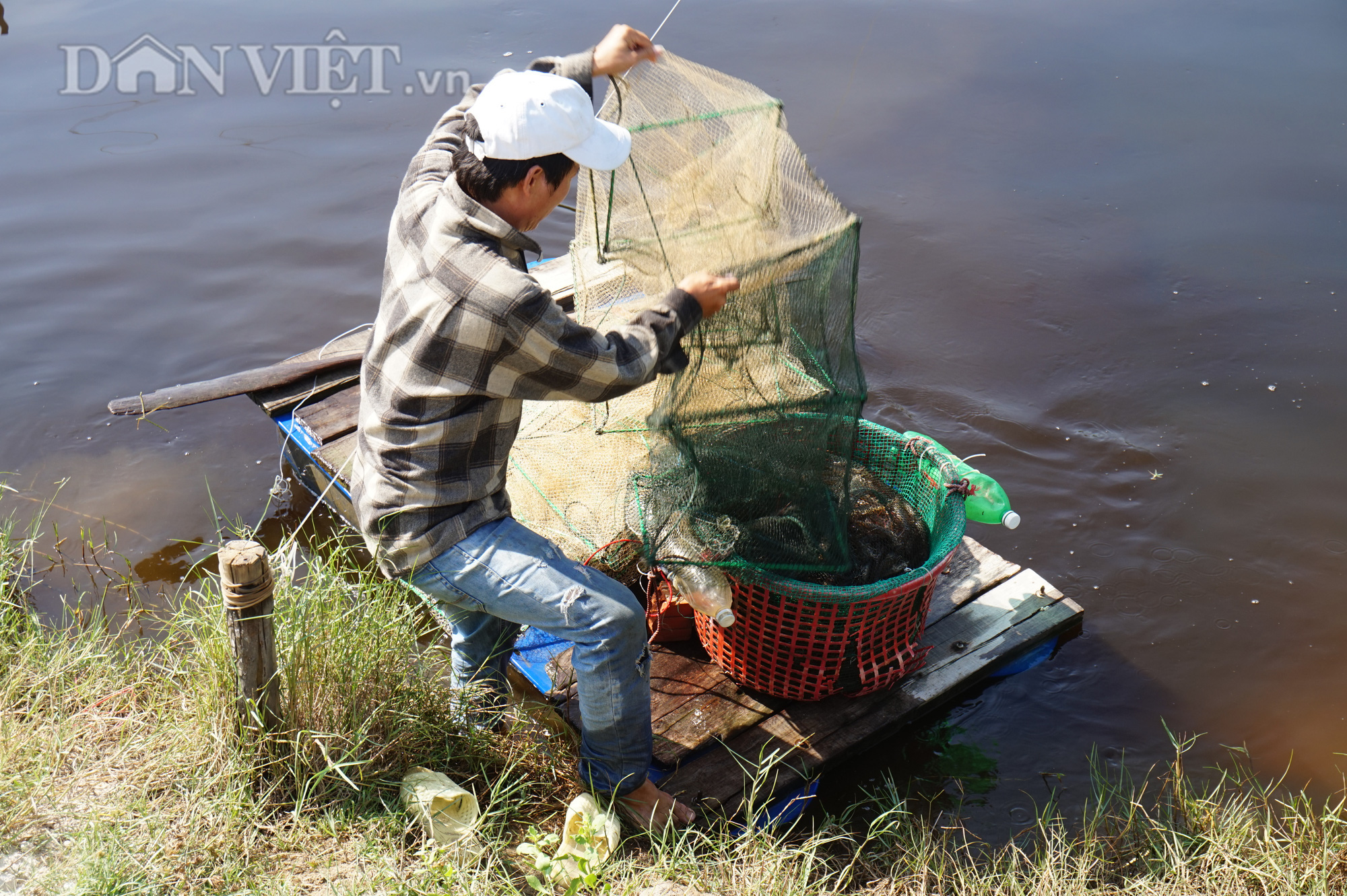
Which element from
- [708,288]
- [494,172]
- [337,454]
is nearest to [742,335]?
[708,288]

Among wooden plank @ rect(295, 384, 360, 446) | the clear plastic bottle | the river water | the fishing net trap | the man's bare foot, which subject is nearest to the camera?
the man's bare foot

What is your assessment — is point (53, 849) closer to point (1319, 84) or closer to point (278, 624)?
point (278, 624)

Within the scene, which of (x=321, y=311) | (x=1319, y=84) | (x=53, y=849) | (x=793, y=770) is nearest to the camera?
(x=53, y=849)

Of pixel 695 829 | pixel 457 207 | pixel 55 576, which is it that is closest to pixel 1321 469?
pixel 695 829

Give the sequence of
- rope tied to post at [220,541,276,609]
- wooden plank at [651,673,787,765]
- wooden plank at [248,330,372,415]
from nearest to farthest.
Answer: rope tied to post at [220,541,276,609]
wooden plank at [651,673,787,765]
wooden plank at [248,330,372,415]

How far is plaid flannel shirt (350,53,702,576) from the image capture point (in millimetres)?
2404

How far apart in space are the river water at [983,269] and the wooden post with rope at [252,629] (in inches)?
76.7

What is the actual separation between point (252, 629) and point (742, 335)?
1541mm

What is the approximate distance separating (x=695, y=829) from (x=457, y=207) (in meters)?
1.81

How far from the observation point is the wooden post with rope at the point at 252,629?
8.38 ft

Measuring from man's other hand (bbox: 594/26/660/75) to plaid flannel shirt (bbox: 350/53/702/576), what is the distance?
2.16 feet

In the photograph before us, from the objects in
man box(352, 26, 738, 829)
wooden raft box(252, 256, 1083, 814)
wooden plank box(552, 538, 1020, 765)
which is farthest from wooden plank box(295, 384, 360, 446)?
man box(352, 26, 738, 829)

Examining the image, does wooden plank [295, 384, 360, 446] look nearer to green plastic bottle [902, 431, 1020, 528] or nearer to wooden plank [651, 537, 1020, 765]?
wooden plank [651, 537, 1020, 765]

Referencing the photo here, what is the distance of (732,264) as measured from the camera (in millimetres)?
2881
